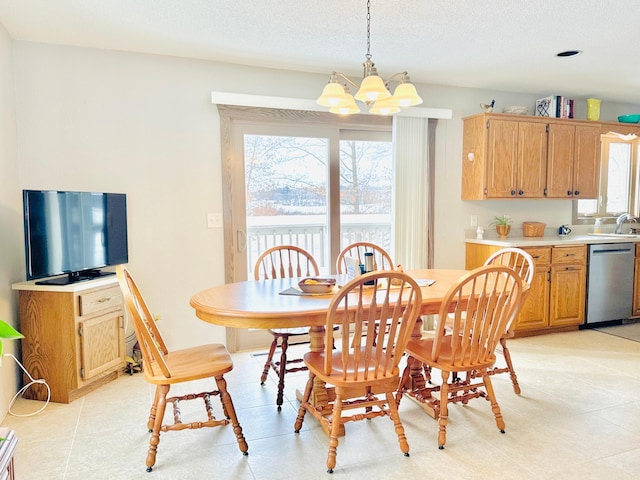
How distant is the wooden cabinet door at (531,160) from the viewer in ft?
14.1

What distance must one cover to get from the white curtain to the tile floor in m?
1.52

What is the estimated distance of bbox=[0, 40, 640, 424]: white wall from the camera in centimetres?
316

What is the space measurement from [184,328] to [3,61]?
2.24m

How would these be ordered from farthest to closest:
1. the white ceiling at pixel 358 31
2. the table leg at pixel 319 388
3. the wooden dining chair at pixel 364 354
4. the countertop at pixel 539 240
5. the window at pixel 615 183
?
the window at pixel 615 183 < the countertop at pixel 539 240 < the white ceiling at pixel 358 31 < the table leg at pixel 319 388 < the wooden dining chair at pixel 364 354

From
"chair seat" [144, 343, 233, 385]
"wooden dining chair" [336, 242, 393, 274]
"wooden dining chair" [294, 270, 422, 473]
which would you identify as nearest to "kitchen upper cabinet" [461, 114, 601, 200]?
"wooden dining chair" [336, 242, 393, 274]

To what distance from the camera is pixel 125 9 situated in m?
2.64

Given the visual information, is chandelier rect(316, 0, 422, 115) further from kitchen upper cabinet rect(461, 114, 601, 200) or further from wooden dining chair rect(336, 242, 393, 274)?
kitchen upper cabinet rect(461, 114, 601, 200)

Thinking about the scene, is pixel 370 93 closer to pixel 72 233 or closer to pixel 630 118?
pixel 72 233

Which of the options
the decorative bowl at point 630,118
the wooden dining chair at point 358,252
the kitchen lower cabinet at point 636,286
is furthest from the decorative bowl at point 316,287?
→ the decorative bowl at point 630,118

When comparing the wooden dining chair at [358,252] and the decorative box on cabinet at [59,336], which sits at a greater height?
the wooden dining chair at [358,252]

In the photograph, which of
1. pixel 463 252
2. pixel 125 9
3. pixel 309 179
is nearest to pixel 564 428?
pixel 463 252

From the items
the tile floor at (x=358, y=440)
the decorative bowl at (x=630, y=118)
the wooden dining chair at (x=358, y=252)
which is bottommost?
the tile floor at (x=358, y=440)

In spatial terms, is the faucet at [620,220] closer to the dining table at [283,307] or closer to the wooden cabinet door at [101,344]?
the dining table at [283,307]

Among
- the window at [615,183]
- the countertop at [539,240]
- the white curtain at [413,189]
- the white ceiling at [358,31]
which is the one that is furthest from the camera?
the window at [615,183]
